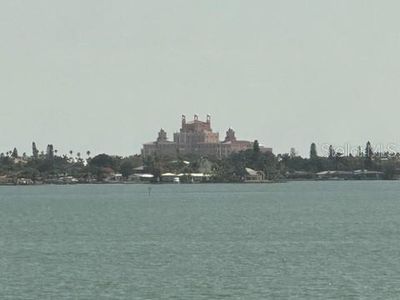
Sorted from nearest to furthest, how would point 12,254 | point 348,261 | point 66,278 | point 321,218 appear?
point 66,278
point 348,261
point 12,254
point 321,218

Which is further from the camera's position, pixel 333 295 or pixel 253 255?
pixel 253 255

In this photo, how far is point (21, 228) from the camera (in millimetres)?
103938

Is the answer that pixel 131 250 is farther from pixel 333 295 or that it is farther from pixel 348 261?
pixel 333 295

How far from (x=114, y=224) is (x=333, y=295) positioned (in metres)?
57.5

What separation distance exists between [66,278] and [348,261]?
627 inches

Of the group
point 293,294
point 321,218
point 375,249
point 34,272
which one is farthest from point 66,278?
point 321,218

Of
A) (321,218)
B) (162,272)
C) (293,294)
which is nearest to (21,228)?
(321,218)

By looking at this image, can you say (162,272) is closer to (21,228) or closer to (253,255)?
(253,255)

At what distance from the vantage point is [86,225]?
107 metres

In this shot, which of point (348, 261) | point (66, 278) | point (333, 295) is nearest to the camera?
point (333, 295)

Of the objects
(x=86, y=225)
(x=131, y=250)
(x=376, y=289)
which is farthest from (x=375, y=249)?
(x=86, y=225)

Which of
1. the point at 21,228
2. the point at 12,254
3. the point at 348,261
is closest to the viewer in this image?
the point at 348,261

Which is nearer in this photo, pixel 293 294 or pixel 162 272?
pixel 293 294

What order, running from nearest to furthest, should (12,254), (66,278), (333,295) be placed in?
(333,295) → (66,278) → (12,254)
